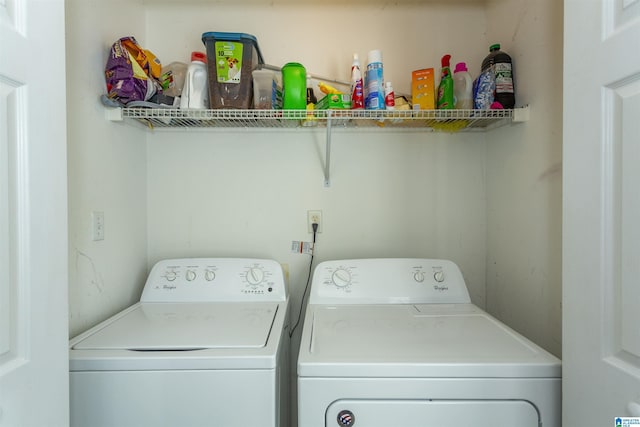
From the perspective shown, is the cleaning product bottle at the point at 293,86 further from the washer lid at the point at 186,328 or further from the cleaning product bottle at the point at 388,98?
the washer lid at the point at 186,328

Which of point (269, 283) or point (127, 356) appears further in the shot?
point (269, 283)

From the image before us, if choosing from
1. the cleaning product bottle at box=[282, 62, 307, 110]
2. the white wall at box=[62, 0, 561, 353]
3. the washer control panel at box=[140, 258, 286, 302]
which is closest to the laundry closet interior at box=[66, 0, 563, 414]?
the white wall at box=[62, 0, 561, 353]

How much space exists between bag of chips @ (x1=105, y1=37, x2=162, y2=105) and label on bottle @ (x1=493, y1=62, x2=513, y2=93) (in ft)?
4.98

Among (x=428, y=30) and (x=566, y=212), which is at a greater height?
(x=428, y=30)

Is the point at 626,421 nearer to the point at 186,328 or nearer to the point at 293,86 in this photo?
the point at 186,328

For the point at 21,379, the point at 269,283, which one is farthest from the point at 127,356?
the point at 269,283

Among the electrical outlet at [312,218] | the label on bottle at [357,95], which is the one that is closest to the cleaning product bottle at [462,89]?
the label on bottle at [357,95]

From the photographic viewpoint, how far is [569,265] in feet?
2.73

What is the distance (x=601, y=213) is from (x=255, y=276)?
1.25 m

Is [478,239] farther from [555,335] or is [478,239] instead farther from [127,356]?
[127,356]

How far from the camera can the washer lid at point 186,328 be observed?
974 mm

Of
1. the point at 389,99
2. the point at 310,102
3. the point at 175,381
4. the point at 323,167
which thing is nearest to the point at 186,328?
the point at 175,381

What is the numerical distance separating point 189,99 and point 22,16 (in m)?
0.73

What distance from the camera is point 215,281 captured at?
1.46 m
